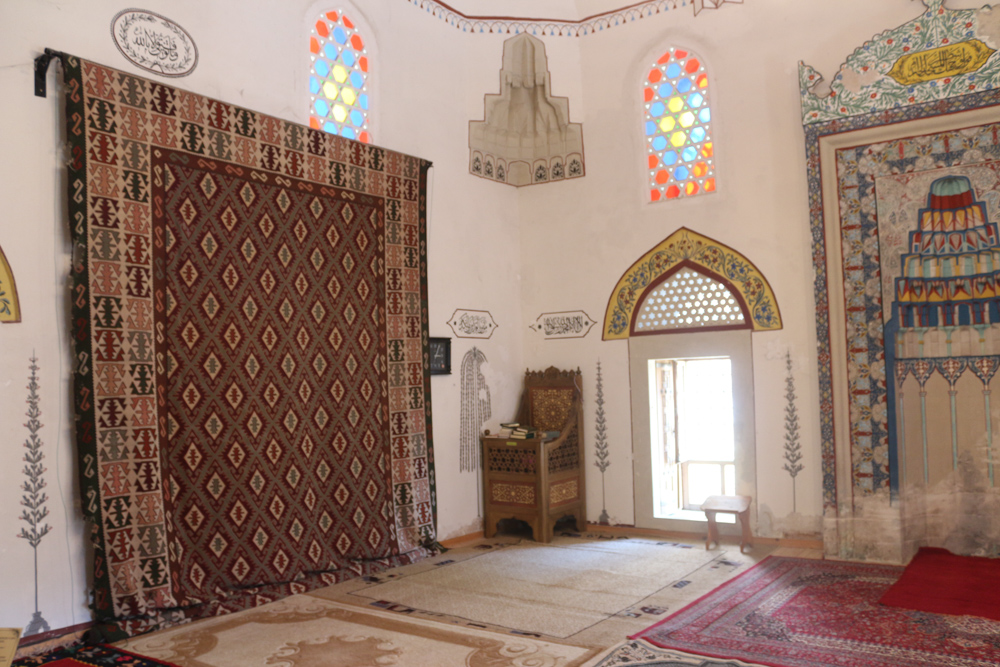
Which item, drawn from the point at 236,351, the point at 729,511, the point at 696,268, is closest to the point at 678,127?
the point at 696,268

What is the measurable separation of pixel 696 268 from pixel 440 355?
1.92 metres

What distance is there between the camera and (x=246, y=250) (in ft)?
14.8

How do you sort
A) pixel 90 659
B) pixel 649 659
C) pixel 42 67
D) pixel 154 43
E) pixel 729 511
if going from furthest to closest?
pixel 729 511 < pixel 154 43 < pixel 42 67 < pixel 90 659 < pixel 649 659

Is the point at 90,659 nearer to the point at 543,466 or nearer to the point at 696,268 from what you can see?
the point at 543,466

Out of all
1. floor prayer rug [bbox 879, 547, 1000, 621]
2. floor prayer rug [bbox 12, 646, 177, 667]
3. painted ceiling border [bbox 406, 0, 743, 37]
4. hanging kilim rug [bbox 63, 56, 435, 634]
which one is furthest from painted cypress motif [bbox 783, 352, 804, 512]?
floor prayer rug [bbox 12, 646, 177, 667]

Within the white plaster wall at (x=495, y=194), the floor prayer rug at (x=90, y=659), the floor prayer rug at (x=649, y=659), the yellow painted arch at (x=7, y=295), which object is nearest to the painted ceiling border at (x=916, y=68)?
the white plaster wall at (x=495, y=194)

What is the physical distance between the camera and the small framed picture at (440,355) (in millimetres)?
5594

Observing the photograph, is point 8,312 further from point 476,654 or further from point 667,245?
point 667,245

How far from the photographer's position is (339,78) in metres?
5.16

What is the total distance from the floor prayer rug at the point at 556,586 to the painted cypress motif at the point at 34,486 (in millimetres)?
1450

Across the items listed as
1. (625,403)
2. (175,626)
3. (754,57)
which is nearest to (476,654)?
(175,626)

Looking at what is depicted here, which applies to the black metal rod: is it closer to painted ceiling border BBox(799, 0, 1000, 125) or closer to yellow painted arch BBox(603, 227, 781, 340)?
yellow painted arch BBox(603, 227, 781, 340)

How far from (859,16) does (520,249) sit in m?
2.89

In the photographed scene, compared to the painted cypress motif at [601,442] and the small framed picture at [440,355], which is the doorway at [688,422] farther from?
the small framed picture at [440,355]
